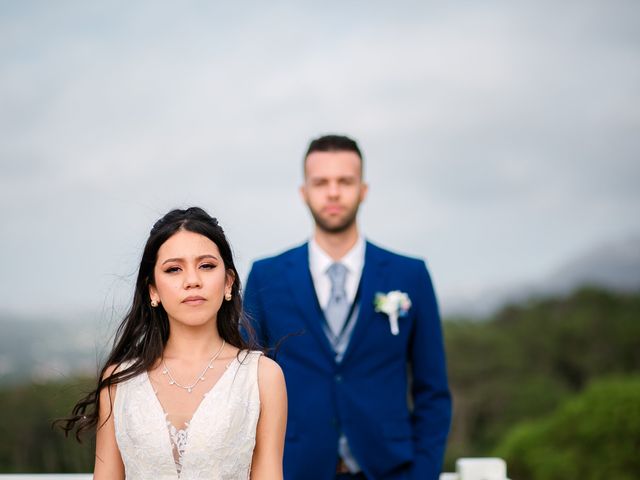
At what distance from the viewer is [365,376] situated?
3.94 meters

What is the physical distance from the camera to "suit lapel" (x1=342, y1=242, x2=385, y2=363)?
3.97 m

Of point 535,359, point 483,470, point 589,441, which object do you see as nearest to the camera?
point 483,470

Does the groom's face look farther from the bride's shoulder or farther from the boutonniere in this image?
the bride's shoulder

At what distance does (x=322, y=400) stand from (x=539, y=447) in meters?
7.38

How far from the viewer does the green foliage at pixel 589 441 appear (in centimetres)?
955

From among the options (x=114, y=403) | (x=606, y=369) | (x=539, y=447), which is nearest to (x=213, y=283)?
(x=114, y=403)

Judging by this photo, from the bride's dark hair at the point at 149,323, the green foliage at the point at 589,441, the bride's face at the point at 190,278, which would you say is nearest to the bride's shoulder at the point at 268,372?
the bride's dark hair at the point at 149,323

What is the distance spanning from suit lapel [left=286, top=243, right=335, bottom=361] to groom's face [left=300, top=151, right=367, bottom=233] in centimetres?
25

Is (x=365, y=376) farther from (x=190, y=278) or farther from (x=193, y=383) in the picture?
(x=190, y=278)

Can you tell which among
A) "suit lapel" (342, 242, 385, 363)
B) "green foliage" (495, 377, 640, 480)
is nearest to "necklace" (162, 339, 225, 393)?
"suit lapel" (342, 242, 385, 363)

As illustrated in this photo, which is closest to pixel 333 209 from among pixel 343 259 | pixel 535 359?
pixel 343 259

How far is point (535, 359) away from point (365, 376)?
15.6m

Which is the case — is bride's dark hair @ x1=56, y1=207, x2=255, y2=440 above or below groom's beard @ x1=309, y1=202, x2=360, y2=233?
below

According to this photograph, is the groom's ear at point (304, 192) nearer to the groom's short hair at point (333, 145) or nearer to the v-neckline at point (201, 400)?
the groom's short hair at point (333, 145)
